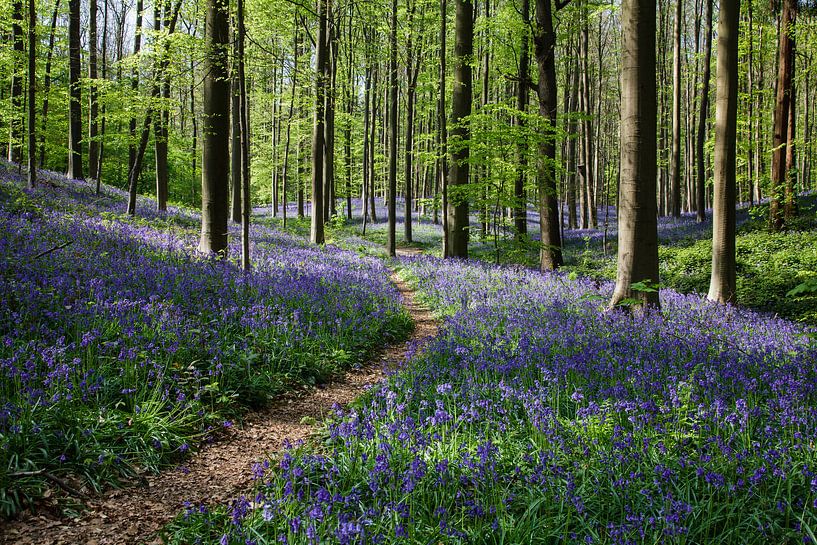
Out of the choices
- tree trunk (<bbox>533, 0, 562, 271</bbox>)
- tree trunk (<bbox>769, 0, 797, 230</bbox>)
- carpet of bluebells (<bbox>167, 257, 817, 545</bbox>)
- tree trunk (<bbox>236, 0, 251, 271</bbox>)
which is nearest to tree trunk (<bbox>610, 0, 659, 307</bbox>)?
carpet of bluebells (<bbox>167, 257, 817, 545</bbox>)

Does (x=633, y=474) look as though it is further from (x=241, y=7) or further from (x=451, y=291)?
(x=241, y=7)

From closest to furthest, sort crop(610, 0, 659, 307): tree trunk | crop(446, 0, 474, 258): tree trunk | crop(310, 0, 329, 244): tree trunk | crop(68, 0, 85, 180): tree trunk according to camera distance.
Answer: crop(610, 0, 659, 307): tree trunk < crop(446, 0, 474, 258): tree trunk < crop(310, 0, 329, 244): tree trunk < crop(68, 0, 85, 180): tree trunk

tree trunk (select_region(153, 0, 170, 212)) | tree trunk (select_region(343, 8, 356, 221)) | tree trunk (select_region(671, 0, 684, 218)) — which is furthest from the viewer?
tree trunk (select_region(343, 8, 356, 221))

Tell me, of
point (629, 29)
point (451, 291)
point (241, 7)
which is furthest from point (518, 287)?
point (241, 7)

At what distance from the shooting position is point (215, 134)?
9797mm

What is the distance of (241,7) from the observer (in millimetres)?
8047

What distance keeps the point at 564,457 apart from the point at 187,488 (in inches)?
111

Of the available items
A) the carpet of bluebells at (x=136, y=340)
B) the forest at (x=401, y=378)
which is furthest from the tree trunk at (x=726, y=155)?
the carpet of bluebells at (x=136, y=340)

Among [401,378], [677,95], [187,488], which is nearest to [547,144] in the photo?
[401,378]

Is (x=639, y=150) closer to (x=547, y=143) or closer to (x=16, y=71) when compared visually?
(x=547, y=143)

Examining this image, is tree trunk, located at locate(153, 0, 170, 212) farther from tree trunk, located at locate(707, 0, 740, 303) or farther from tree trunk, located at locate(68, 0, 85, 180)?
tree trunk, located at locate(707, 0, 740, 303)

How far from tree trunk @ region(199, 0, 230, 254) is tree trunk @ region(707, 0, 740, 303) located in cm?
929

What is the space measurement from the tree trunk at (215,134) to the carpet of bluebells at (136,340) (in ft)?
2.97

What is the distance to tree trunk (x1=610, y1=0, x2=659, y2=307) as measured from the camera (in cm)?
714
